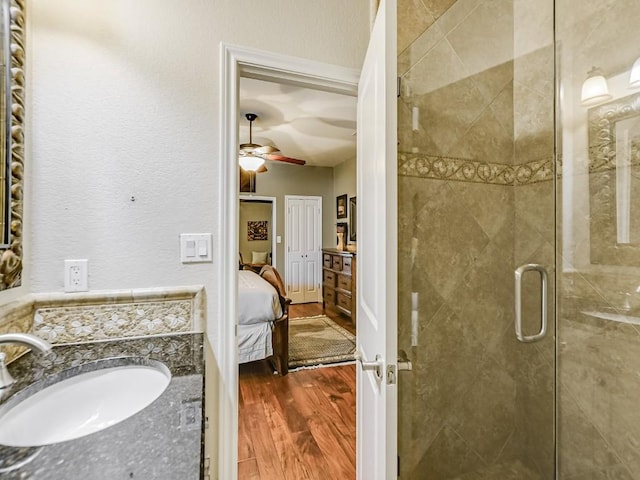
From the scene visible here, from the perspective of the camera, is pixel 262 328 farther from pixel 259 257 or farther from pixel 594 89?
pixel 259 257

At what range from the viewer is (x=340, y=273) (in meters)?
4.88

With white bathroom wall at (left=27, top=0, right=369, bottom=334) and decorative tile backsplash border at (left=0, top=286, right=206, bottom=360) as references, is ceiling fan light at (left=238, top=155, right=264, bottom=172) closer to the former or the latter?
white bathroom wall at (left=27, top=0, right=369, bottom=334)

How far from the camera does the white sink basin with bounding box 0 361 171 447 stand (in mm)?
758

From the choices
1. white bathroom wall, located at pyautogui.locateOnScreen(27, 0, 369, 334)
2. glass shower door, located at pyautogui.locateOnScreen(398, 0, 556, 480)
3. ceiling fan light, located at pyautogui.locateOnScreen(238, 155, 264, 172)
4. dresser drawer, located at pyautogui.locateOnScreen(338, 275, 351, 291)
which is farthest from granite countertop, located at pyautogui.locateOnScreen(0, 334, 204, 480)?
dresser drawer, located at pyautogui.locateOnScreen(338, 275, 351, 291)

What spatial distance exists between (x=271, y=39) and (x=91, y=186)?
97 centimetres

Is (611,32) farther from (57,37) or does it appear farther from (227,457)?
(227,457)

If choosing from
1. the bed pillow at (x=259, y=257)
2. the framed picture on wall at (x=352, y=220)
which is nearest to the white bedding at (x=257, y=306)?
the framed picture on wall at (x=352, y=220)

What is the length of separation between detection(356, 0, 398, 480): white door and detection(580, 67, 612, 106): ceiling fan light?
3.15ft

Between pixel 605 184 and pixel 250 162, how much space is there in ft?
10.3

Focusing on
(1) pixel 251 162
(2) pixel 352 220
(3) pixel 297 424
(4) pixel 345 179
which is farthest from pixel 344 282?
(3) pixel 297 424

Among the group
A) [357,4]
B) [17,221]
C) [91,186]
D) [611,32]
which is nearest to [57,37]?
[91,186]

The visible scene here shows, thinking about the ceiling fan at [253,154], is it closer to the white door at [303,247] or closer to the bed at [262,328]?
the bed at [262,328]

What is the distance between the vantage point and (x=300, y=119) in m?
3.77

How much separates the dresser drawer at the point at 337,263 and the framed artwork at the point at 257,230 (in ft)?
7.32
